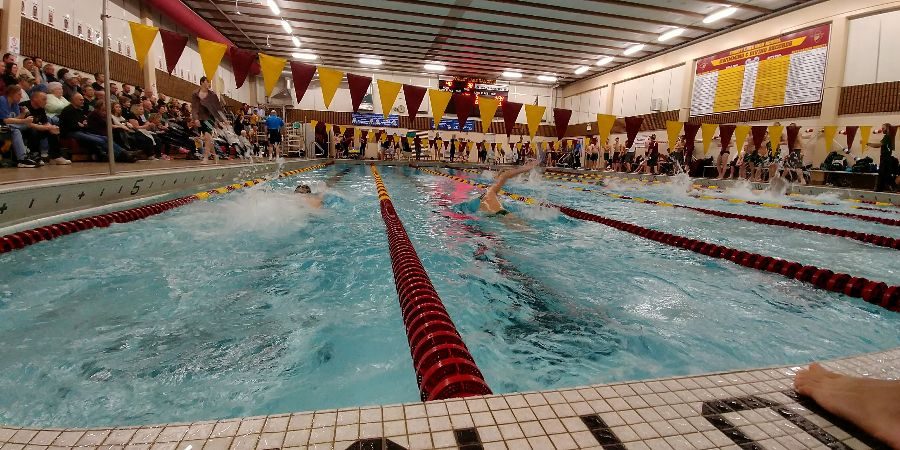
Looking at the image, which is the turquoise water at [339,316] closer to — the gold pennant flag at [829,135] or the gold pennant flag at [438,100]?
the gold pennant flag at [438,100]

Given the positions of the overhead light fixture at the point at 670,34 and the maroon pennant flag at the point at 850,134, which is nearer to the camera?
the maroon pennant flag at the point at 850,134

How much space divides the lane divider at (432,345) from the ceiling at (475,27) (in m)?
11.3

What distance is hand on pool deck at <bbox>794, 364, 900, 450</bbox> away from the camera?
0.90m

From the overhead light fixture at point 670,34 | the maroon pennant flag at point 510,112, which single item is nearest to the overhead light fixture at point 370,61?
the overhead light fixture at point 670,34

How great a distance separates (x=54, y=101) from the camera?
6.42 meters

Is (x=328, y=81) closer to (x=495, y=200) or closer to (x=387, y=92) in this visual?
(x=387, y=92)

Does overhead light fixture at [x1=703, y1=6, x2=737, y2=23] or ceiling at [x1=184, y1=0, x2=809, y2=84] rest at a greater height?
overhead light fixture at [x1=703, y1=6, x2=737, y2=23]

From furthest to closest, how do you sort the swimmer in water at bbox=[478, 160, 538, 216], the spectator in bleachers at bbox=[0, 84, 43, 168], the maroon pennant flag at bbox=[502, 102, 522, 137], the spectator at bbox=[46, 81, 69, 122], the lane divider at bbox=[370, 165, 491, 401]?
the maroon pennant flag at bbox=[502, 102, 522, 137], the spectator at bbox=[46, 81, 69, 122], the swimmer in water at bbox=[478, 160, 538, 216], the spectator in bleachers at bbox=[0, 84, 43, 168], the lane divider at bbox=[370, 165, 491, 401]

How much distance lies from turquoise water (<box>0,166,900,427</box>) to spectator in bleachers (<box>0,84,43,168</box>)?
2629mm

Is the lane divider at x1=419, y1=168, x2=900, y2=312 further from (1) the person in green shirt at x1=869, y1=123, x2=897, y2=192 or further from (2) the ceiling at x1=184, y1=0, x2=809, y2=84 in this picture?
(2) the ceiling at x1=184, y1=0, x2=809, y2=84

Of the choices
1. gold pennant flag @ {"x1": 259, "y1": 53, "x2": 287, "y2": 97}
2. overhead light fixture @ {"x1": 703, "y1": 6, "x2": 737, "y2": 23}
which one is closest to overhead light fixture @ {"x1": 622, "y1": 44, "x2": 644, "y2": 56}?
overhead light fixture @ {"x1": 703, "y1": 6, "x2": 737, "y2": 23}

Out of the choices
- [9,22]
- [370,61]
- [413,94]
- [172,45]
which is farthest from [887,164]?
[370,61]

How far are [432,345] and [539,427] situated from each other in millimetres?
780

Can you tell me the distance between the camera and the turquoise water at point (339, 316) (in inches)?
64.6
